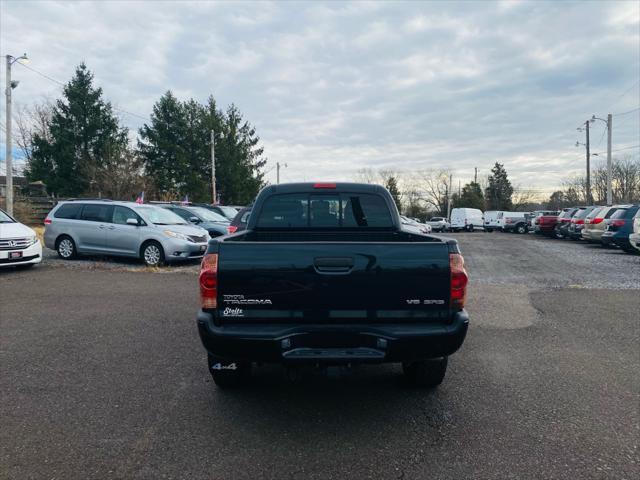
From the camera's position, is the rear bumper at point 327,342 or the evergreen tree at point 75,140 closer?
the rear bumper at point 327,342

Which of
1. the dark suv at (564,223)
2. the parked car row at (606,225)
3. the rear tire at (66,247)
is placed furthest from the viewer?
the dark suv at (564,223)

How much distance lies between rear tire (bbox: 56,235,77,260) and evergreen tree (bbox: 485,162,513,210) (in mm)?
87556

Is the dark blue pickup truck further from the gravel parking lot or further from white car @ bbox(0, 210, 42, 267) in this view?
white car @ bbox(0, 210, 42, 267)

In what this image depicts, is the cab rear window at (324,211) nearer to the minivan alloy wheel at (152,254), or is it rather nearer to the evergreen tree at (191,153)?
the minivan alloy wheel at (152,254)

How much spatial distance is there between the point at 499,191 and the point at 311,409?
9640 centimetres

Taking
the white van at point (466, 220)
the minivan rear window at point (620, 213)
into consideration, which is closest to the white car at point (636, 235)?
the minivan rear window at point (620, 213)

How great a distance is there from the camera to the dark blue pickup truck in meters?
3.37

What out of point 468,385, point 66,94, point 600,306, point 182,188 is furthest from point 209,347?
point 182,188

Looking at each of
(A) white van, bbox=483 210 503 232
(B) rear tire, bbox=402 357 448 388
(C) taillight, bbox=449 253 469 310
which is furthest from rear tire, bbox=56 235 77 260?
(A) white van, bbox=483 210 503 232

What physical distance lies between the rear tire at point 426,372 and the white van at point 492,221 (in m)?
44.1

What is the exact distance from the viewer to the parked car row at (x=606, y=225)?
16766mm

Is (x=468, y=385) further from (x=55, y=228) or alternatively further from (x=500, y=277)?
(x=55, y=228)

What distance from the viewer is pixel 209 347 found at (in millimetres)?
3479

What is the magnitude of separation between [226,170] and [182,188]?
4944 mm
